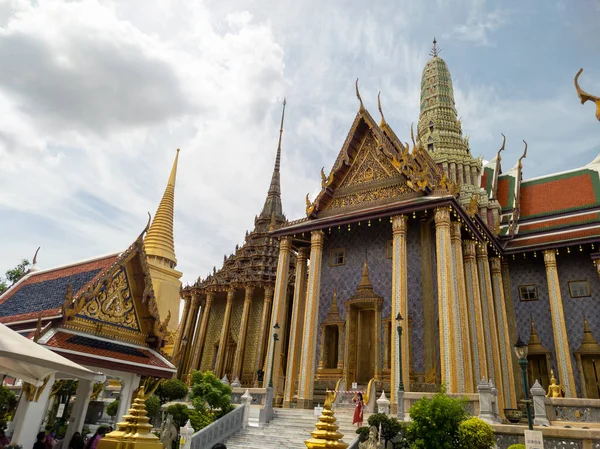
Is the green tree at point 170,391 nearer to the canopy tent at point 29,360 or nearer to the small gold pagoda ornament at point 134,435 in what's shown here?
the canopy tent at point 29,360

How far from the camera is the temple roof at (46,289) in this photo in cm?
883

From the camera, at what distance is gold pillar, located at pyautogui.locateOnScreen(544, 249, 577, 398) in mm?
14375

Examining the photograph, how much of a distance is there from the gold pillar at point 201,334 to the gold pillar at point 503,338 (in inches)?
563

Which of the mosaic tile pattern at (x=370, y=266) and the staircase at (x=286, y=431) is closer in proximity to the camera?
the staircase at (x=286, y=431)

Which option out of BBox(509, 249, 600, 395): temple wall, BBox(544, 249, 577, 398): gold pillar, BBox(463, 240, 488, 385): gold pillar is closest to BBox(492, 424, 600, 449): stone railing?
BBox(463, 240, 488, 385): gold pillar

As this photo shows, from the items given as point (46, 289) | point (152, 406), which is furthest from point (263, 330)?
point (46, 289)

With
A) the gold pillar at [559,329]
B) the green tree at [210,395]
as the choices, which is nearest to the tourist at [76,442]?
the green tree at [210,395]

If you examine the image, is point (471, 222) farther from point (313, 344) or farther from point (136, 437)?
point (136, 437)

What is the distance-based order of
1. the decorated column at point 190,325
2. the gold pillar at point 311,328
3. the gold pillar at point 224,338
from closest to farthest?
the gold pillar at point 311,328, the gold pillar at point 224,338, the decorated column at point 190,325

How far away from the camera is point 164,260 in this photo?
33.4 meters

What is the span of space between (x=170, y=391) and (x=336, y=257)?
7108mm

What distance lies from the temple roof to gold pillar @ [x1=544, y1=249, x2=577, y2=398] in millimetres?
14038

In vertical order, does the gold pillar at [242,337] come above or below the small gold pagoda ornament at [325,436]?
above

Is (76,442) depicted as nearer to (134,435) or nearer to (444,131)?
(134,435)
